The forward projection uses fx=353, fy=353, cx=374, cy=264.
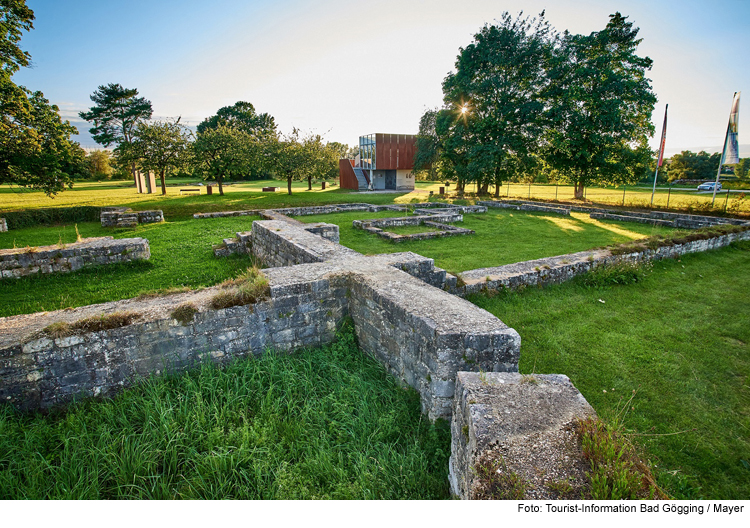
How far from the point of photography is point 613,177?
23109 mm

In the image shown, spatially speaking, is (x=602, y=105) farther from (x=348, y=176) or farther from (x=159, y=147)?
(x=159, y=147)

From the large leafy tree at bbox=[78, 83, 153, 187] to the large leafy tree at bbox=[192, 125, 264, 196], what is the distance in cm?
2467

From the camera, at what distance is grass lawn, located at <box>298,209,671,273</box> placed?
10047 millimetres

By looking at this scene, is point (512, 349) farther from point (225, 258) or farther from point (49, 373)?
point (225, 258)

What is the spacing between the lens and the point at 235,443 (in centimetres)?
341

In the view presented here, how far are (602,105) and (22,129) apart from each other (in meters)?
29.4

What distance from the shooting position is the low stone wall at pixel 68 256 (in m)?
8.22

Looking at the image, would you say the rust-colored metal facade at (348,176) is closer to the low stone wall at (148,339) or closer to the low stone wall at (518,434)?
the low stone wall at (148,339)

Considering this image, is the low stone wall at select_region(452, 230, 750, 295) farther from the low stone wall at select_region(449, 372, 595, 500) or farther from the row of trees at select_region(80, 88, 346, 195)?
the row of trees at select_region(80, 88, 346, 195)

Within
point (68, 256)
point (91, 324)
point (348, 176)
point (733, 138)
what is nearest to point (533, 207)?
point (733, 138)

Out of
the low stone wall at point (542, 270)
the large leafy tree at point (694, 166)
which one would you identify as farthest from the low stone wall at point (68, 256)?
the large leafy tree at point (694, 166)

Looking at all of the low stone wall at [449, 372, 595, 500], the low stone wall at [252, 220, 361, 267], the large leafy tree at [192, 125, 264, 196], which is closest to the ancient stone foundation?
the low stone wall at [449, 372, 595, 500]
